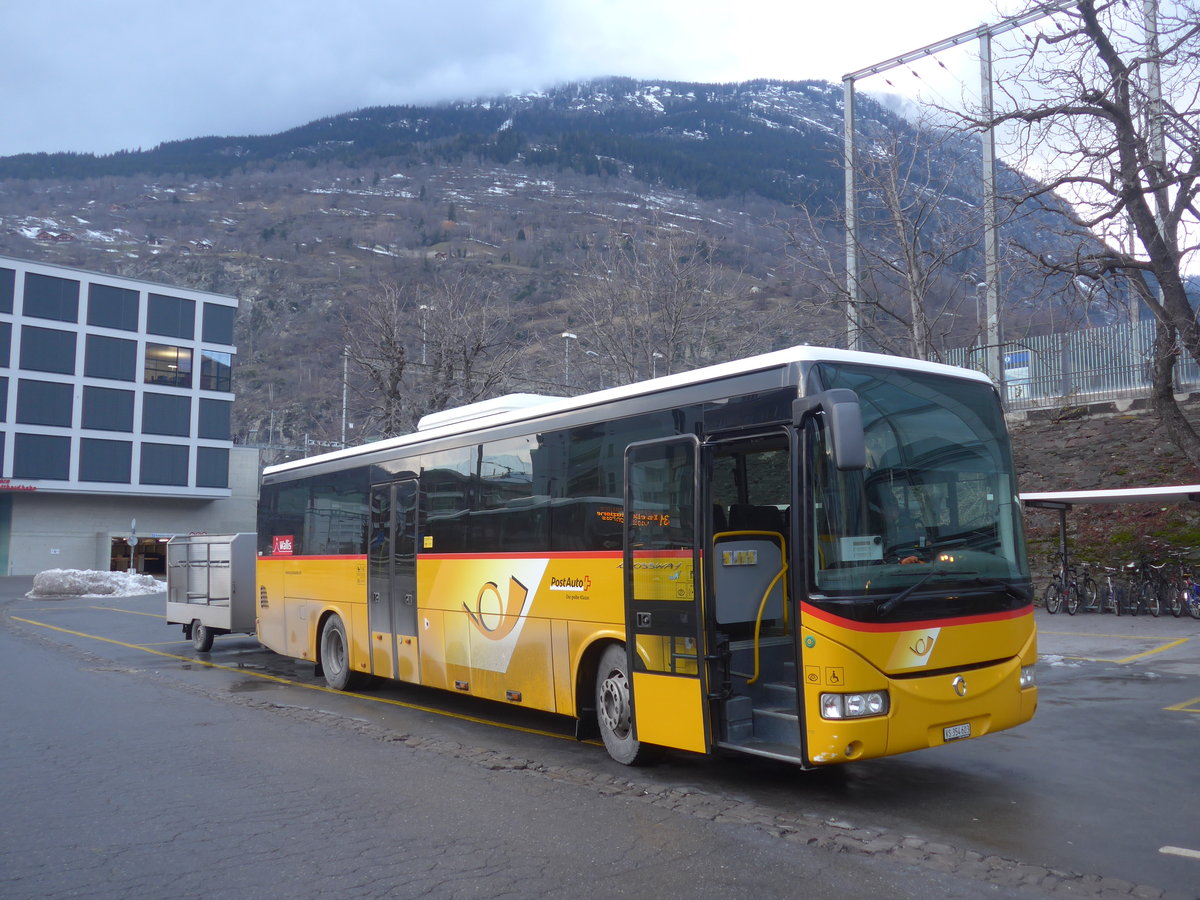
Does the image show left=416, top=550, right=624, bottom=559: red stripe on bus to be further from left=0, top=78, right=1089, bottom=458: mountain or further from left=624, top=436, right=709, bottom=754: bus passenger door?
left=0, top=78, right=1089, bottom=458: mountain

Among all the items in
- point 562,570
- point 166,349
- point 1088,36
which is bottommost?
point 562,570

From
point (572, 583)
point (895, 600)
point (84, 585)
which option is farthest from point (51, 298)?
point (895, 600)

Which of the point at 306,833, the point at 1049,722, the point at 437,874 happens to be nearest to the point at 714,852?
the point at 437,874

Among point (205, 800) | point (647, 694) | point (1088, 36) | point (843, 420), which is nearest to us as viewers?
point (843, 420)

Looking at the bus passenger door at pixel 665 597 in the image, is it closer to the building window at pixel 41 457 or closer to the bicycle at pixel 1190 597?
the bicycle at pixel 1190 597

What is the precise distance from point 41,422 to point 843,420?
2750 inches

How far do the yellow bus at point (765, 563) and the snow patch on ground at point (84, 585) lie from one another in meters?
34.0

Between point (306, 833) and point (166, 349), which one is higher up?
point (166, 349)

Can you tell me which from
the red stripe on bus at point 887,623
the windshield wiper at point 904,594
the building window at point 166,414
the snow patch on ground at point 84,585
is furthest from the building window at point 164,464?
the windshield wiper at point 904,594

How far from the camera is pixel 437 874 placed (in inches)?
215

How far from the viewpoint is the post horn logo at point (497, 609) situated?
9492mm

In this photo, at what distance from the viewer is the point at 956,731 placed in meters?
6.85

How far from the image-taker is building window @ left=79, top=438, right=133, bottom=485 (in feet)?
219

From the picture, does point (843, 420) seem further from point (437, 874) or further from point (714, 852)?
point (437, 874)
